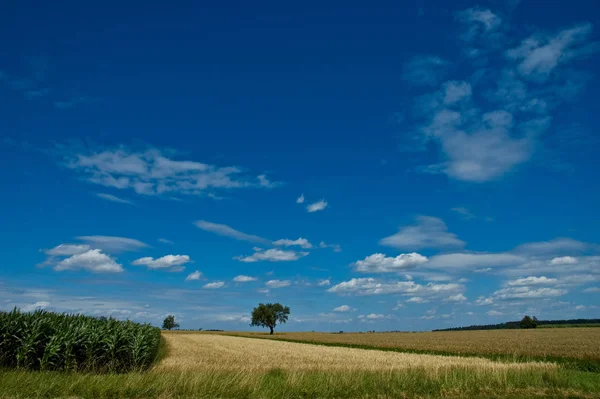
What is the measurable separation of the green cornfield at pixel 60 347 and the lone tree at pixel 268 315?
122633 mm

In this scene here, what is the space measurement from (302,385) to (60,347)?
44.6 feet

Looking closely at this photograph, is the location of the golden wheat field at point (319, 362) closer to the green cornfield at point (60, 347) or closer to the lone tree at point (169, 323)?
the green cornfield at point (60, 347)

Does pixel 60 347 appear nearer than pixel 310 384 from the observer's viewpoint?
No

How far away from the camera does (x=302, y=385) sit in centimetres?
1677

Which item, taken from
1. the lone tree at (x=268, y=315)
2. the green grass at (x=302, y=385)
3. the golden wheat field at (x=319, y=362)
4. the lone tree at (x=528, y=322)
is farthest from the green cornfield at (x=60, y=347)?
the lone tree at (x=528, y=322)

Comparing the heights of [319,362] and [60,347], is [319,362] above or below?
below

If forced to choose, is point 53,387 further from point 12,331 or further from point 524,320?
point 524,320

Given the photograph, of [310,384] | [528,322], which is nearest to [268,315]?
[528,322]

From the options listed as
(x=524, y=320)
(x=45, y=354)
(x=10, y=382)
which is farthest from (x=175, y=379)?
(x=524, y=320)

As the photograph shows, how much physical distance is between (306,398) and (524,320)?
544 feet

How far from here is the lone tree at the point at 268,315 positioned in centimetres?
14388

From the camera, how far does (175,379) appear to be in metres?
16.4

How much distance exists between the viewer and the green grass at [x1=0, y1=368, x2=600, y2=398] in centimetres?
1507

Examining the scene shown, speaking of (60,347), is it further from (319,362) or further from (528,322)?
(528,322)
